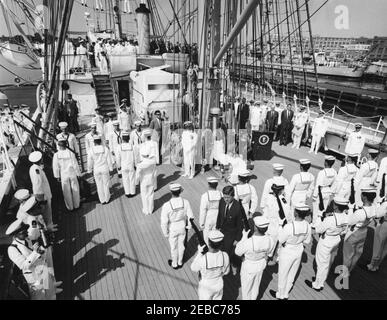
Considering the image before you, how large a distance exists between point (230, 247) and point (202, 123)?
5.03m

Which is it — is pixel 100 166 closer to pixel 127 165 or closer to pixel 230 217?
pixel 127 165

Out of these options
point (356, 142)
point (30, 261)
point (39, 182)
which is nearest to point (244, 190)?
point (30, 261)

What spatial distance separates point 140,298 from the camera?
173 inches

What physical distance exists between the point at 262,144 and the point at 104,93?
30.8ft

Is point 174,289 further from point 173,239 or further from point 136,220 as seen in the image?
point 136,220

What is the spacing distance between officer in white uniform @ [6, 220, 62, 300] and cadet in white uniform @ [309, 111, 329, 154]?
9.95m

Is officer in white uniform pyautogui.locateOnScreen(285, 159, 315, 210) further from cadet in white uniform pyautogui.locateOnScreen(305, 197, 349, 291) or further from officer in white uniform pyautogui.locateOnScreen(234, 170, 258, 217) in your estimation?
cadet in white uniform pyautogui.locateOnScreen(305, 197, 349, 291)

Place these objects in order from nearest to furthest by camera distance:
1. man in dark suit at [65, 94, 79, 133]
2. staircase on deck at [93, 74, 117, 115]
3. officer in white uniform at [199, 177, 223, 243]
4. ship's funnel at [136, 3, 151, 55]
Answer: officer in white uniform at [199, 177, 223, 243] < man in dark suit at [65, 94, 79, 133] < staircase on deck at [93, 74, 117, 115] < ship's funnel at [136, 3, 151, 55]

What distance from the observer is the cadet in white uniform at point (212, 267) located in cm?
340

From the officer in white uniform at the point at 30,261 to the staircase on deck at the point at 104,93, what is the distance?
1164 centimetres

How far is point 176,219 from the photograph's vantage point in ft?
15.2

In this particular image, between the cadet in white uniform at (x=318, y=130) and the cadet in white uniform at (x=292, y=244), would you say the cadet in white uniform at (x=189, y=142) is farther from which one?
the cadet in white uniform at (x=318, y=130)

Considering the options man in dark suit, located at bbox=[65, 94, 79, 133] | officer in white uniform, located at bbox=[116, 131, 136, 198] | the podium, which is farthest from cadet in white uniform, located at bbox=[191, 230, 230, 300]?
man in dark suit, located at bbox=[65, 94, 79, 133]

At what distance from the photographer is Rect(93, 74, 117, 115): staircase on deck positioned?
→ 14.8 meters
